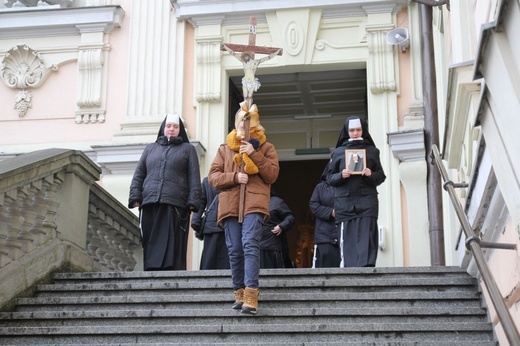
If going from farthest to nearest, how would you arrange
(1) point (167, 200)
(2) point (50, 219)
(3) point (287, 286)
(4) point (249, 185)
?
1. (1) point (167, 200)
2. (2) point (50, 219)
3. (3) point (287, 286)
4. (4) point (249, 185)

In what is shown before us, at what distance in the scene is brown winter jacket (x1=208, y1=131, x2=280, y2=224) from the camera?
6.78m

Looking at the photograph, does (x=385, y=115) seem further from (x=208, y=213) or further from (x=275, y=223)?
(x=208, y=213)

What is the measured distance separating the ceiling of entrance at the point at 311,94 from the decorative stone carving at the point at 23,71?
2811 mm

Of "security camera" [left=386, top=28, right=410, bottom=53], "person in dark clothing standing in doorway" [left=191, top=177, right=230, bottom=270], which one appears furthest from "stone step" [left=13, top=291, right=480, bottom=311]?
"security camera" [left=386, top=28, right=410, bottom=53]

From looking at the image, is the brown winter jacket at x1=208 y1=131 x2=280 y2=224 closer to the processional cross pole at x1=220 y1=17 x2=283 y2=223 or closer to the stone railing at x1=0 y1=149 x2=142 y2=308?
the processional cross pole at x1=220 y1=17 x2=283 y2=223

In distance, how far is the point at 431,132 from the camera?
11.6 metres

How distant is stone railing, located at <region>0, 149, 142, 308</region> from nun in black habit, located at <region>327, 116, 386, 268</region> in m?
2.35

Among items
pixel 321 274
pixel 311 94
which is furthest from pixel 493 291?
pixel 311 94

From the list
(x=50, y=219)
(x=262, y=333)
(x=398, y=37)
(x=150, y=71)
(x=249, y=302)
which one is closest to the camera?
(x=262, y=333)

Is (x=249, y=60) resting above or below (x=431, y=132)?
below

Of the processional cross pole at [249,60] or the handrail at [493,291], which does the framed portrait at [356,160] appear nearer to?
the processional cross pole at [249,60]

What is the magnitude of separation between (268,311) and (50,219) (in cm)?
246

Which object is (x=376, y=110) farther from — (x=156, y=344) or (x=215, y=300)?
(x=156, y=344)

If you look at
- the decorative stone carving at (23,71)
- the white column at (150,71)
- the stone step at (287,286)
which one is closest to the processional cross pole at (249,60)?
the stone step at (287,286)
